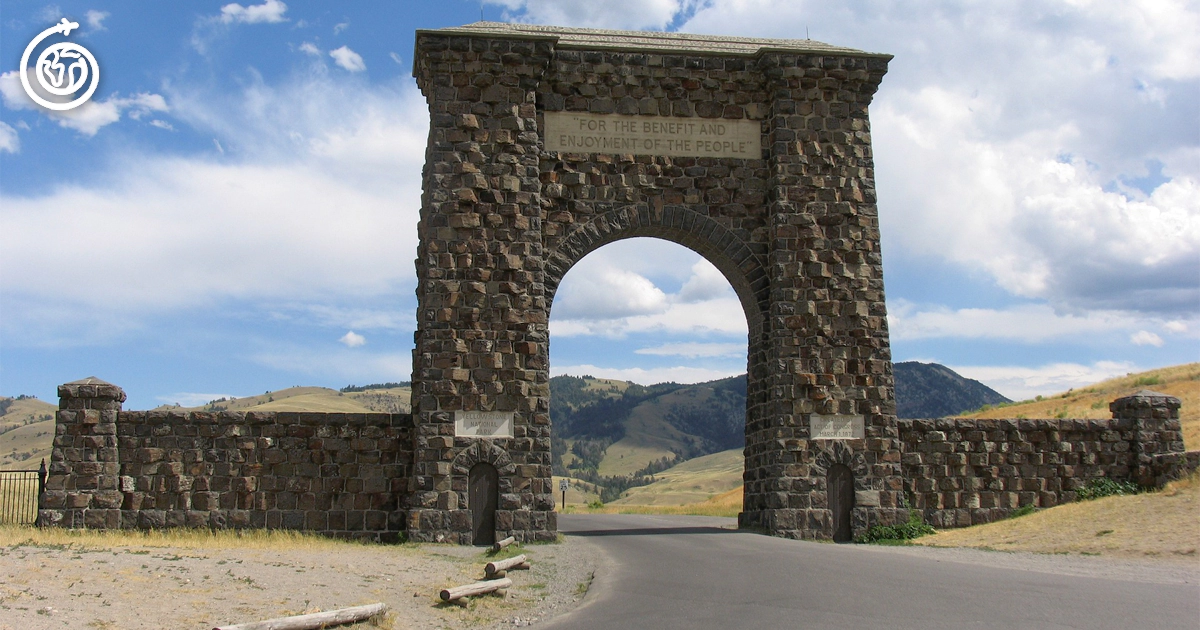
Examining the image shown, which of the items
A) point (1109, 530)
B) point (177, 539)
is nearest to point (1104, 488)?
point (1109, 530)

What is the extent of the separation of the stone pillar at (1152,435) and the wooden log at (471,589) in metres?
15.1

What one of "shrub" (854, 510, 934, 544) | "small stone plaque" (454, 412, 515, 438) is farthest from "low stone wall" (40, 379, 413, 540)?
"shrub" (854, 510, 934, 544)

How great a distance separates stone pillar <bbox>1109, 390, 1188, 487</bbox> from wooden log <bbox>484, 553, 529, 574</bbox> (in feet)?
45.0

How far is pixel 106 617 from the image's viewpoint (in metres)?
8.72

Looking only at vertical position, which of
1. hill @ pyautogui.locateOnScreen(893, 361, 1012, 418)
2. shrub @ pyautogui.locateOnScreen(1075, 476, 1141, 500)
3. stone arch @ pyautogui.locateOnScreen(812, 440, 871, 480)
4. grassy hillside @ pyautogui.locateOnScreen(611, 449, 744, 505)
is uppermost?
hill @ pyautogui.locateOnScreen(893, 361, 1012, 418)

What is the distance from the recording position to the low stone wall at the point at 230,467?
17875 mm

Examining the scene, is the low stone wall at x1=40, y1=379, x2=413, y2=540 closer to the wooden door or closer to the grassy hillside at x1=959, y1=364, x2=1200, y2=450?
the wooden door

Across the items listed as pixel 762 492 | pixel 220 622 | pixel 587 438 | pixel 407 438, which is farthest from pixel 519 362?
pixel 587 438

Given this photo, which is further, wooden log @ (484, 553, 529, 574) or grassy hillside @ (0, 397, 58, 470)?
grassy hillside @ (0, 397, 58, 470)

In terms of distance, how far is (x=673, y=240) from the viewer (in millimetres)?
20531

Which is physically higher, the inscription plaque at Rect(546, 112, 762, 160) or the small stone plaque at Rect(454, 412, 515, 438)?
the inscription plaque at Rect(546, 112, 762, 160)

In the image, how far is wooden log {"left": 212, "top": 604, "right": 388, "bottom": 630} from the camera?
7.99 metres

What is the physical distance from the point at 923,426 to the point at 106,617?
618 inches

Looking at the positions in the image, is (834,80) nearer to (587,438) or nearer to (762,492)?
(762,492)
